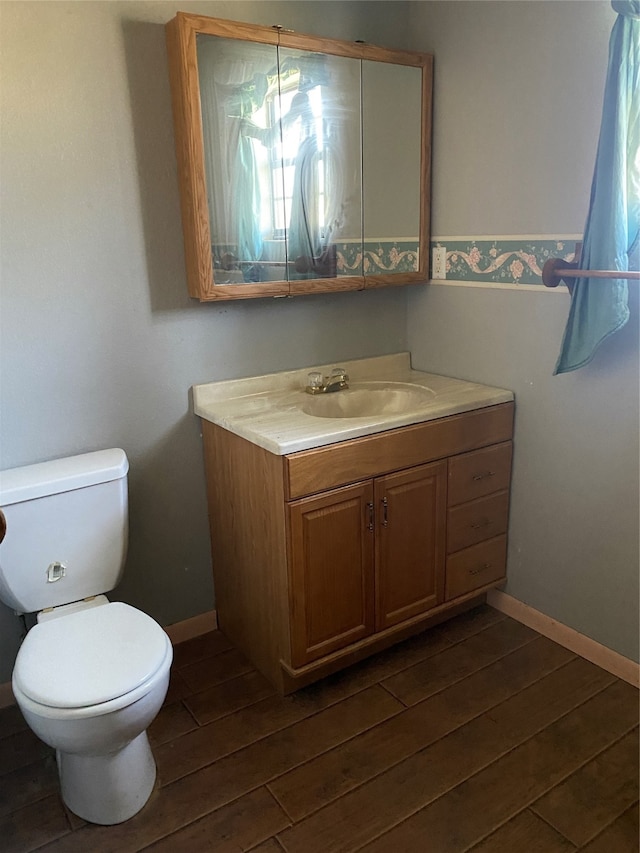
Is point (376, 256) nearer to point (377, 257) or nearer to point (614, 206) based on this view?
point (377, 257)

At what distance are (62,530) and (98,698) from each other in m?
0.53

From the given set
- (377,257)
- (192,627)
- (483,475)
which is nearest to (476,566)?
(483,475)

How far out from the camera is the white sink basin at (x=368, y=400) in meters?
2.29

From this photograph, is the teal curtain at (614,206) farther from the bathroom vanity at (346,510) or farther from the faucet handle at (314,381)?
the faucet handle at (314,381)

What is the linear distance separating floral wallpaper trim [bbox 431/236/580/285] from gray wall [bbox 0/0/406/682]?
0.54m

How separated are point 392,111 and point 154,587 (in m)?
1.85

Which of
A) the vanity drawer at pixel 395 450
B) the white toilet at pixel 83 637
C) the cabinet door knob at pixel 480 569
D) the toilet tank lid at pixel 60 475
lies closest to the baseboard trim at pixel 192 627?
the white toilet at pixel 83 637

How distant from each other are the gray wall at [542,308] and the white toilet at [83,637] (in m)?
1.32

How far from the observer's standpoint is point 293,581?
6.22 ft

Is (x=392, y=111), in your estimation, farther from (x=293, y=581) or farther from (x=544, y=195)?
(x=293, y=581)

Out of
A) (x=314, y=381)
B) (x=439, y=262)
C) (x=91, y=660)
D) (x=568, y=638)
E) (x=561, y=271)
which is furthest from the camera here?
(x=439, y=262)

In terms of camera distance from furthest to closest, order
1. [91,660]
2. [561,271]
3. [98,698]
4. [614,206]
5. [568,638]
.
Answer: [568,638]
[561,271]
[614,206]
[91,660]
[98,698]

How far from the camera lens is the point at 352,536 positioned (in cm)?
199

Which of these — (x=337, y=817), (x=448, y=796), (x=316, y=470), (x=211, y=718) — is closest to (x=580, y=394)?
(x=316, y=470)
